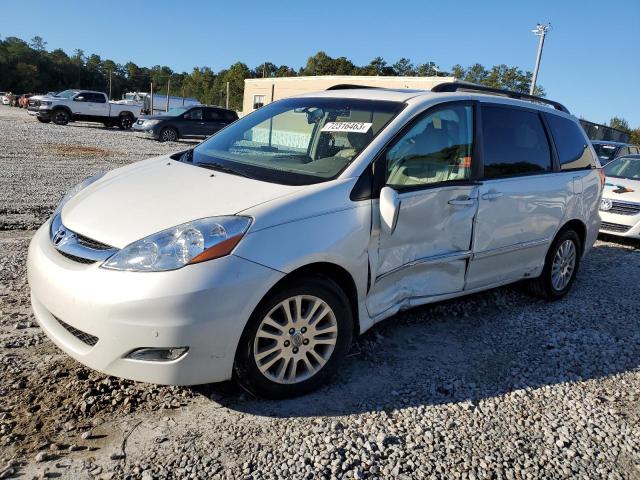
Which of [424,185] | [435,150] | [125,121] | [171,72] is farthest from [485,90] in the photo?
[171,72]

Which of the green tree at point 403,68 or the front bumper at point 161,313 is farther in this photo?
the green tree at point 403,68

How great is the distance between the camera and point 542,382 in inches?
145

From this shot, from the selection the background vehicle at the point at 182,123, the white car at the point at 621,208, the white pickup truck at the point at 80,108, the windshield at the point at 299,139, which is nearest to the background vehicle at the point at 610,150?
the white car at the point at 621,208

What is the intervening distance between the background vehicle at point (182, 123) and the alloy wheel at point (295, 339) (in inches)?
801

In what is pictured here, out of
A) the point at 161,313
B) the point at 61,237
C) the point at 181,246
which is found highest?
the point at 181,246

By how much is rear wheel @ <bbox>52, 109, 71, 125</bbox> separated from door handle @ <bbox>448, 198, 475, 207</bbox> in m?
26.8

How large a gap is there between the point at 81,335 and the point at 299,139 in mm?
1924

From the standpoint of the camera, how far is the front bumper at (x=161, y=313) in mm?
2619

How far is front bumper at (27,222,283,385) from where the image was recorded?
2.62 metres

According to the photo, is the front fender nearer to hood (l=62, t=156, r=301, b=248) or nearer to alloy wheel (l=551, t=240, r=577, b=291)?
hood (l=62, t=156, r=301, b=248)

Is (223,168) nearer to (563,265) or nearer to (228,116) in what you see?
(563,265)

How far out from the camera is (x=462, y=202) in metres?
3.98

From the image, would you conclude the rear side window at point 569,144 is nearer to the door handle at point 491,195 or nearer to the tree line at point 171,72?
the door handle at point 491,195

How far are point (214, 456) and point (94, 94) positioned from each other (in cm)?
2813
